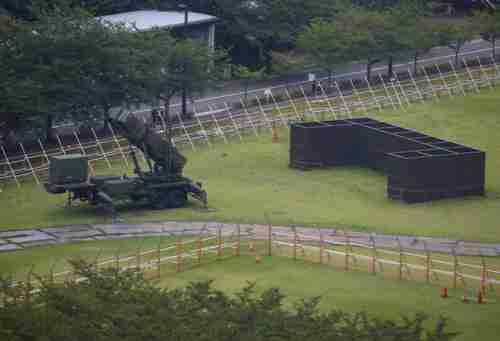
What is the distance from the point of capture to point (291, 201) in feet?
164

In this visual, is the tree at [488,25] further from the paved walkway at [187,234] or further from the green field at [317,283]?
the green field at [317,283]

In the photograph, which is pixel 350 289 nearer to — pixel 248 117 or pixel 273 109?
pixel 248 117

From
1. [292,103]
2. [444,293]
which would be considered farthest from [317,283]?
[292,103]

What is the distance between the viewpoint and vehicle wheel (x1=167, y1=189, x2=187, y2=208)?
4856 centimetres

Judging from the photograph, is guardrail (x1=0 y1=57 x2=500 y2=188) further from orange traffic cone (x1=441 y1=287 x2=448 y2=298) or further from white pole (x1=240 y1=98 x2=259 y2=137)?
orange traffic cone (x1=441 y1=287 x2=448 y2=298)

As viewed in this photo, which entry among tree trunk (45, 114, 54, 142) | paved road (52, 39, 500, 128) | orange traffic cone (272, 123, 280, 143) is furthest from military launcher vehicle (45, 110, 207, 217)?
paved road (52, 39, 500, 128)

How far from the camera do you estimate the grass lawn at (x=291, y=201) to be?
46094 mm

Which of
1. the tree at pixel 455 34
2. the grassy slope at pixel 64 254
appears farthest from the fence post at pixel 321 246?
the tree at pixel 455 34

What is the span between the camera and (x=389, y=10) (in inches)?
3388

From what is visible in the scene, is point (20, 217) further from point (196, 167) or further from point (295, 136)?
point (295, 136)

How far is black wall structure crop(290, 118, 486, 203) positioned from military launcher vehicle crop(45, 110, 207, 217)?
30.1 ft

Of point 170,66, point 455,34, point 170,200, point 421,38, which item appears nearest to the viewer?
point 170,200

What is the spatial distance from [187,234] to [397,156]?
1086 centimetres

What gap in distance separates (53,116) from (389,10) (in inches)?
1446
